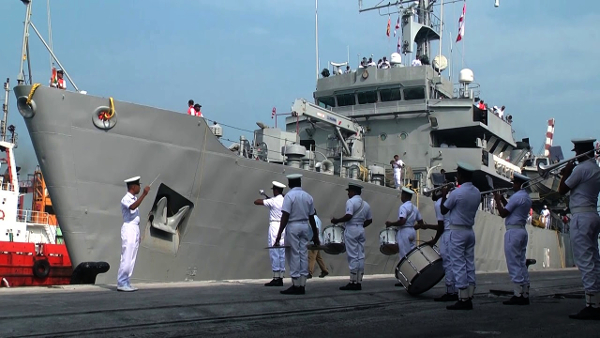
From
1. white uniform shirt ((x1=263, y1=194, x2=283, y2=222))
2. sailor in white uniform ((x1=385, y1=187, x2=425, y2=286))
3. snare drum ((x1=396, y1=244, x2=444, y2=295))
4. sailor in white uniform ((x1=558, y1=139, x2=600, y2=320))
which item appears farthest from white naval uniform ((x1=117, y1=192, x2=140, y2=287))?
sailor in white uniform ((x1=558, y1=139, x2=600, y2=320))

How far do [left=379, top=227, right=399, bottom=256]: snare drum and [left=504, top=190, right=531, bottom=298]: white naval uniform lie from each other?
317cm

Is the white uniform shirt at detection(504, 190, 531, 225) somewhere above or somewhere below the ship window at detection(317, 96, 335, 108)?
below

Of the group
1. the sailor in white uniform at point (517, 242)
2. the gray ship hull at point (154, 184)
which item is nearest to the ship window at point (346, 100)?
the gray ship hull at point (154, 184)

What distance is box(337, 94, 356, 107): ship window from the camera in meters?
21.5

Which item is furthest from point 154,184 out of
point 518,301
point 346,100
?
point 346,100

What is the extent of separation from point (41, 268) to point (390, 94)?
1113cm

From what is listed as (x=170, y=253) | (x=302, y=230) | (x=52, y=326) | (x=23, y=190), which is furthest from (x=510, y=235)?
(x=23, y=190)

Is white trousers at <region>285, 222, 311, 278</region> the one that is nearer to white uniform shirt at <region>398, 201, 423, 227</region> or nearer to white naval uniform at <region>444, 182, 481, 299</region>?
white naval uniform at <region>444, 182, 481, 299</region>

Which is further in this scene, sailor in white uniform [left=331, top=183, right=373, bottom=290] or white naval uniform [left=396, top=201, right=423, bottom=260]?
white naval uniform [left=396, top=201, right=423, bottom=260]

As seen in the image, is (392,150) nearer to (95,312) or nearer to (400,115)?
(400,115)

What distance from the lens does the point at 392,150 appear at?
20.5 metres

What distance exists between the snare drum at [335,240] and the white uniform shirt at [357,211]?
27.4 inches

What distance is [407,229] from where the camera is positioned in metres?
10.5

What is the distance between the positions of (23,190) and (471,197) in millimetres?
25084
